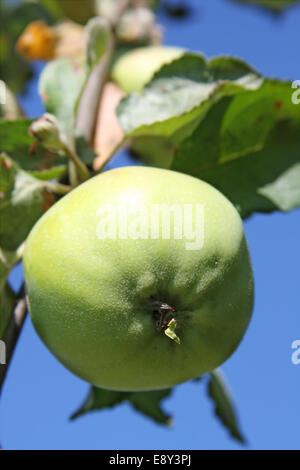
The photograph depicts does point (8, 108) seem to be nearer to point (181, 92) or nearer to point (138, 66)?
point (138, 66)

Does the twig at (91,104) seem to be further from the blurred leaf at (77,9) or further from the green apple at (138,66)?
the blurred leaf at (77,9)

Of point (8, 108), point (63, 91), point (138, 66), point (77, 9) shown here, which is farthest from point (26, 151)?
point (77, 9)

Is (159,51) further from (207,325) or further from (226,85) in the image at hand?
(207,325)

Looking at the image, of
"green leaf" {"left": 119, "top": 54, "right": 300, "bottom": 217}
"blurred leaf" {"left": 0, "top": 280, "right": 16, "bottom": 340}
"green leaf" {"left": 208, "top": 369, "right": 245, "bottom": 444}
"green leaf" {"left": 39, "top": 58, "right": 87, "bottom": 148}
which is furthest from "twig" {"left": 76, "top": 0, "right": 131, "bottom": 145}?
"green leaf" {"left": 208, "top": 369, "right": 245, "bottom": 444}

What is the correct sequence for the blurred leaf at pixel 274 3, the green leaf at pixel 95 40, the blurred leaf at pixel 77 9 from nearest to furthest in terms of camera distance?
the green leaf at pixel 95 40
the blurred leaf at pixel 77 9
the blurred leaf at pixel 274 3

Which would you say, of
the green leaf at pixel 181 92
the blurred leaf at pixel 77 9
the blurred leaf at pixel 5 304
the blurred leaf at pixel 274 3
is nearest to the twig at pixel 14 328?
the blurred leaf at pixel 5 304
